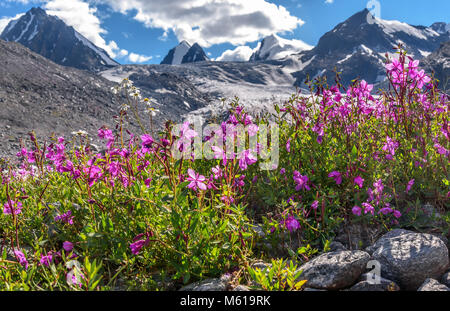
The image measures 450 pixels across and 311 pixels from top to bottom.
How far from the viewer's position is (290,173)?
360cm

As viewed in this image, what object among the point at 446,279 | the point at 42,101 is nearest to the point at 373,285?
the point at 446,279

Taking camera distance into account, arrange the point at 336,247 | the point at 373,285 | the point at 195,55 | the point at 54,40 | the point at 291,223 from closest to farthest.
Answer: the point at 373,285 < the point at 291,223 < the point at 336,247 < the point at 54,40 < the point at 195,55

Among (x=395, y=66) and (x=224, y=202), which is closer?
(x=224, y=202)

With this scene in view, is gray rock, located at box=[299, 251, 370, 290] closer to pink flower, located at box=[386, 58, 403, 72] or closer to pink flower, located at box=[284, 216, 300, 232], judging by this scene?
pink flower, located at box=[284, 216, 300, 232]

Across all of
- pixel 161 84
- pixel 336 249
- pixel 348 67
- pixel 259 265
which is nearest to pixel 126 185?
pixel 259 265

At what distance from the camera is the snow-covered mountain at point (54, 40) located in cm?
15300

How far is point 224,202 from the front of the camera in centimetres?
293

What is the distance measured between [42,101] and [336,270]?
78.2 feet

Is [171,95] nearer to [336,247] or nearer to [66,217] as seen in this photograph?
[66,217]

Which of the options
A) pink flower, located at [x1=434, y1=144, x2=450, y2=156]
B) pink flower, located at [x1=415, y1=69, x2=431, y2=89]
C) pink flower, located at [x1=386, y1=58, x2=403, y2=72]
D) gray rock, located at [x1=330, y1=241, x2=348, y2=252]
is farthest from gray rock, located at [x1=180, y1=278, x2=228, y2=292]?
pink flower, located at [x1=415, y1=69, x2=431, y2=89]

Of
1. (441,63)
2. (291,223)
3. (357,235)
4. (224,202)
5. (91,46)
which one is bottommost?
(357,235)

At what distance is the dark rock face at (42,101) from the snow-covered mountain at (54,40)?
12742 cm

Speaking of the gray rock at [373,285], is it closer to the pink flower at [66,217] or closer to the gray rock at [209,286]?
the gray rock at [209,286]

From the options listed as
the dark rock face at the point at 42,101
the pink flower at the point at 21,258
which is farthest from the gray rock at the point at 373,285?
the dark rock face at the point at 42,101
